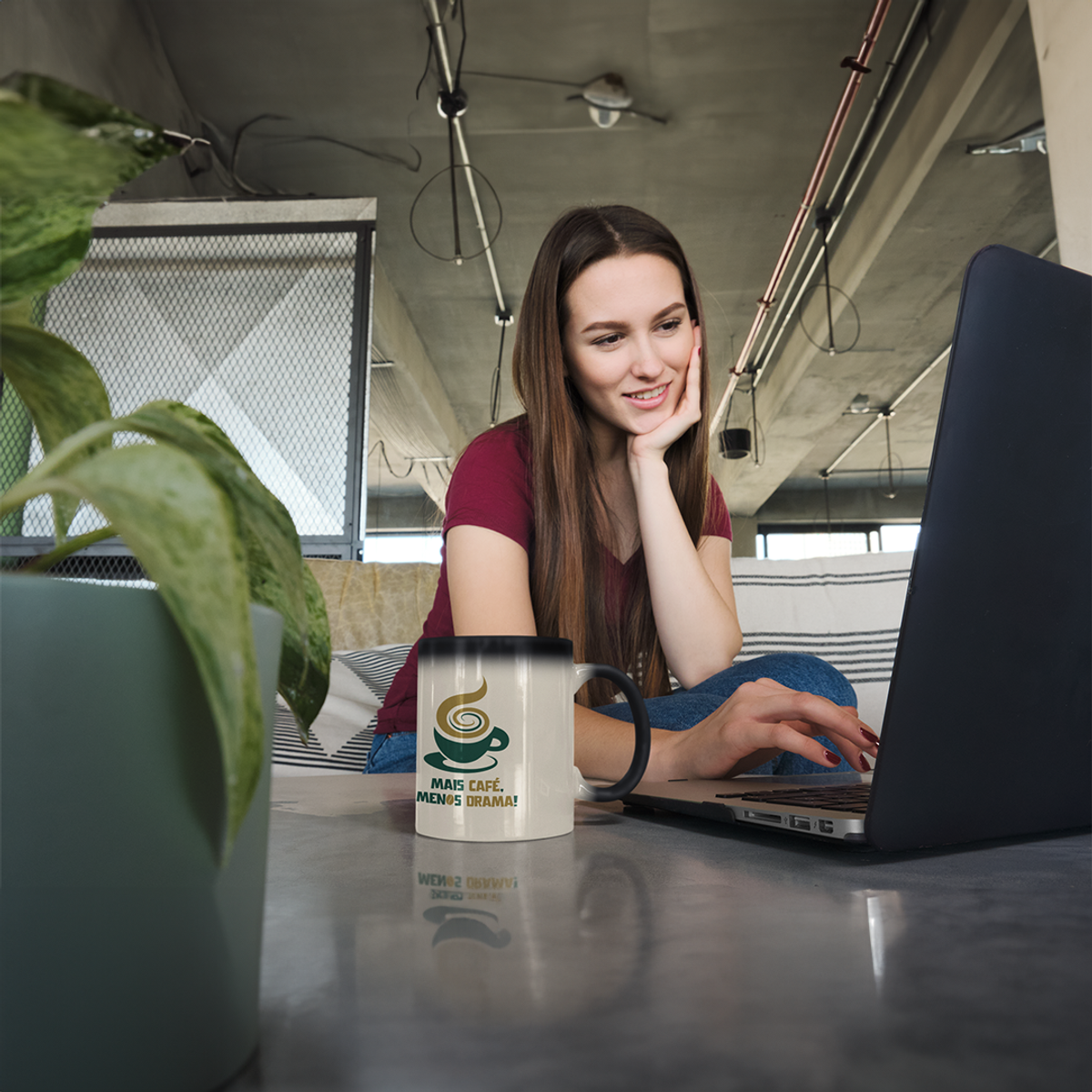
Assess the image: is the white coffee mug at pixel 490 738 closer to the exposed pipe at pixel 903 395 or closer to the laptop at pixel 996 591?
the laptop at pixel 996 591

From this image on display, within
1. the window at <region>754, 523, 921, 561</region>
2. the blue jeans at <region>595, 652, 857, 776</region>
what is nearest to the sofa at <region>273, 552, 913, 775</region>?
the blue jeans at <region>595, 652, 857, 776</region>

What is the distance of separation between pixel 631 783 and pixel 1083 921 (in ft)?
1.01

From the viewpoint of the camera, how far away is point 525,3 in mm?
3439

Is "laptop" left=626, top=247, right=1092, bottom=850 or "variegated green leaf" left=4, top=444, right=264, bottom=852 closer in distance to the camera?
"variegated green leaf" left=4, top=444, right=264, bottom=852

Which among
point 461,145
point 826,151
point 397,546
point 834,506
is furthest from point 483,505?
point 834,506

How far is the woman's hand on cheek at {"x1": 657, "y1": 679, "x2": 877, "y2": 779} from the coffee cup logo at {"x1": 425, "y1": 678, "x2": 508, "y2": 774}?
11.0 inches

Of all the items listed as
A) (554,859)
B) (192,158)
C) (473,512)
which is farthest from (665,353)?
(192,158)

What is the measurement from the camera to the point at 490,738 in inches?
18.2

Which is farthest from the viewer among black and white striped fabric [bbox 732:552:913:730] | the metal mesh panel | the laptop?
the metal mesh panel

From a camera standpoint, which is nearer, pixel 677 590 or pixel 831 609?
pixel 677 590

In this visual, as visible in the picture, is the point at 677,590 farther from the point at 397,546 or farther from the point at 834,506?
the point at 834,506

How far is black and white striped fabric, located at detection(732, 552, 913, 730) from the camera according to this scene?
1.90 metres

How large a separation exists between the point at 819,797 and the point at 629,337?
989 mm

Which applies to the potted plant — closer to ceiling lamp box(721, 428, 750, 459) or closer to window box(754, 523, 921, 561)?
ceiling lamp box(721, 428, 750, 459)
